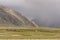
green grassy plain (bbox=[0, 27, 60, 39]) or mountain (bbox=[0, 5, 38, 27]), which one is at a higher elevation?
mountain (bbox=[0, 5, 38, 27])

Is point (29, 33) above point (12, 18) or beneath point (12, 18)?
beneath

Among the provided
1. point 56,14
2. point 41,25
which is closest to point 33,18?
point 41,25

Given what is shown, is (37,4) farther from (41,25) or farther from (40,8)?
(41,25)

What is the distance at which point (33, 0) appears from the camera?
1276 mm

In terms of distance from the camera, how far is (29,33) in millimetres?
1269

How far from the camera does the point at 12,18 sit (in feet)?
4.18

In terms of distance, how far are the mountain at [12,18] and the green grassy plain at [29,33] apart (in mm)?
46

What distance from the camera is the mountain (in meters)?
1.27

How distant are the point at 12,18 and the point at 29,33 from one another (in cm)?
18

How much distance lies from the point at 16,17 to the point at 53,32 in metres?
0.32

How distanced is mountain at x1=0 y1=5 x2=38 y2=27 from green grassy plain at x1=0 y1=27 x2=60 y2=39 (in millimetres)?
46

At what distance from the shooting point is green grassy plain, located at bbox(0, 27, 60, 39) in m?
1.25

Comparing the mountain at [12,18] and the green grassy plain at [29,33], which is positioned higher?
the mountain at [12,18]

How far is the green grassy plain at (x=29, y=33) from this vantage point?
4.11ft
